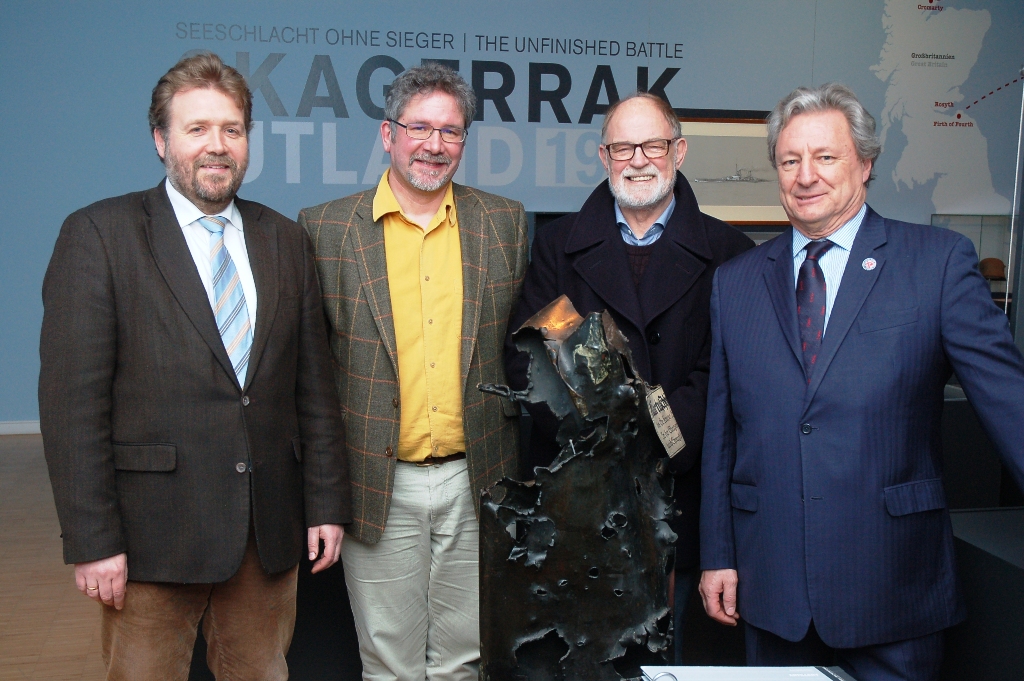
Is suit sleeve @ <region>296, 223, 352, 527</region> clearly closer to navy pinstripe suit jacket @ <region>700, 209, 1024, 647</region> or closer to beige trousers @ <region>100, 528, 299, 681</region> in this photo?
beige trousers @ <region>100, 528, 299, 681</region>

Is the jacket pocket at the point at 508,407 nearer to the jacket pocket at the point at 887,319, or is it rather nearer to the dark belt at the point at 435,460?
the dark belt at the point at 435,460

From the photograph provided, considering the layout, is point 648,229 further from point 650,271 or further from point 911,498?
point 911,498

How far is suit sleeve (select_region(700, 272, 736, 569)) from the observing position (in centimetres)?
196

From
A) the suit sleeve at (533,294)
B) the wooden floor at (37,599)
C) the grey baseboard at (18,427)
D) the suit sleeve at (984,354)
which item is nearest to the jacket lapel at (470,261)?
the suit sleeve at (533,294)

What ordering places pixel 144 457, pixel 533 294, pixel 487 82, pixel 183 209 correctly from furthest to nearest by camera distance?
pixel 487 82 < pixel 533 294 < pixel 183 209 < pixel 144 457

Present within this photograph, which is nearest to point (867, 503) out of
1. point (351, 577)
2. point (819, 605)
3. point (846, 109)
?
point (819, 605)

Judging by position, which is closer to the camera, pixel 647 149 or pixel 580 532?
pixel 580 532

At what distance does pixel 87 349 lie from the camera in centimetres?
180

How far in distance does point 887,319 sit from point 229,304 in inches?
56.3

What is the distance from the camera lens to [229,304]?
6.43 feet

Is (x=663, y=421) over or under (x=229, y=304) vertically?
under

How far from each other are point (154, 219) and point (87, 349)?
0.33m

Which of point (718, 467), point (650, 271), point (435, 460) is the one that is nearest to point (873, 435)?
point (718, 467)

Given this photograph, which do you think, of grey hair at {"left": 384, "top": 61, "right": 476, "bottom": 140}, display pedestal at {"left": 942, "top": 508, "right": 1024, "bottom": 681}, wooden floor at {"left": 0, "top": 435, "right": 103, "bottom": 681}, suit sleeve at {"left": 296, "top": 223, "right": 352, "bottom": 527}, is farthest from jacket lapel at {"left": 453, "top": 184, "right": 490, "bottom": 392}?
wooden floor at {"left": 0, "top": 435, "right": 103, "bottom": 681}
